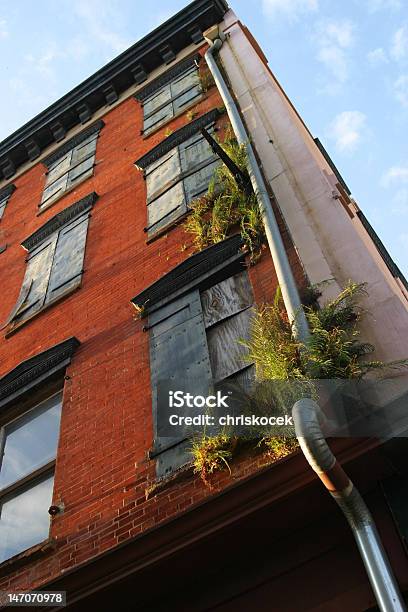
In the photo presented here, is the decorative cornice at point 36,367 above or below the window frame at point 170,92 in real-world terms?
below

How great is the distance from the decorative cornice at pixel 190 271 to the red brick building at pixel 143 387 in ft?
0.06

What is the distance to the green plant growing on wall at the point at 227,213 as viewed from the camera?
6695 mm

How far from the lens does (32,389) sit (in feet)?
24.0

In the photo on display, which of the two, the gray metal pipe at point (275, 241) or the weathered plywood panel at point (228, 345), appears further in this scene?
the weathered plywood panel at point (228, 345)

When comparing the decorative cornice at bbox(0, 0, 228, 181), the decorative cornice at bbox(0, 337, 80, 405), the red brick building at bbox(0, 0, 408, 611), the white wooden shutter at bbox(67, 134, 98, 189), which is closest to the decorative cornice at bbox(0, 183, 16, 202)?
the red brick building at bbox(0, 0, 408, 611)

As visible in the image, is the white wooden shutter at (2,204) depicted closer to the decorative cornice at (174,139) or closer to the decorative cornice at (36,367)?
the decorative cornice at (174,139)

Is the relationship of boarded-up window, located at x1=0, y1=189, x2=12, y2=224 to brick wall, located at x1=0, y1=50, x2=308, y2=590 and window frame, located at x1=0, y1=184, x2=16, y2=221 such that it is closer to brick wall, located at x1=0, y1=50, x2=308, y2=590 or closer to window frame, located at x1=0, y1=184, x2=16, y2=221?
window frame, located at x1=0, y1=184, x2=16, y2=221

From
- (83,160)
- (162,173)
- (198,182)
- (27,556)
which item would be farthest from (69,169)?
(27,556)

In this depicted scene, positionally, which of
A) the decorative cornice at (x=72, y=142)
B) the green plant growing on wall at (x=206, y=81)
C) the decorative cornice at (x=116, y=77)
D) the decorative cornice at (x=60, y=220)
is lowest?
the decorative cornice at (x=60, y=220)

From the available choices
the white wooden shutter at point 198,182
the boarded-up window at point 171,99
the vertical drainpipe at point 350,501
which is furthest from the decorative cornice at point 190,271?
the boarded-up window at point 171,99

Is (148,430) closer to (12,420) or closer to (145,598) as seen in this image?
(145,598)

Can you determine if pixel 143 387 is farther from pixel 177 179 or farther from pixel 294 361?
pixel 177 179

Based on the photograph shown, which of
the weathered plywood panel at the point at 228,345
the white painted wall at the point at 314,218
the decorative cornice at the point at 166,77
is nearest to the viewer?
the white painted wall at the point at 314,218

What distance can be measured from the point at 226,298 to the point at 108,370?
1559mm
